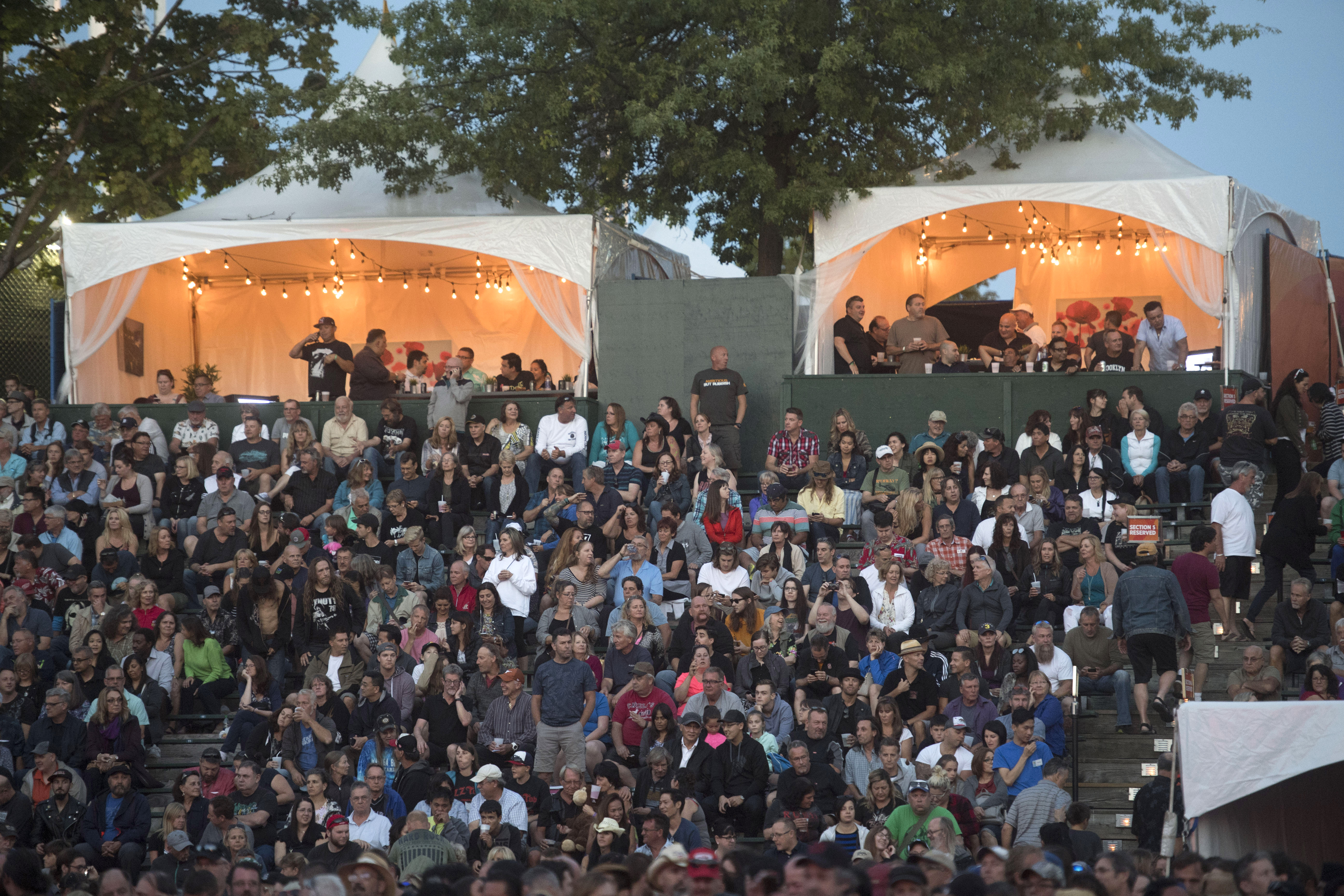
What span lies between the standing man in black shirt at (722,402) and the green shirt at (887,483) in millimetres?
2081

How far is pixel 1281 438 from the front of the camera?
14.5 m

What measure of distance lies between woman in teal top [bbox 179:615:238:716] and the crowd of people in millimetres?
34

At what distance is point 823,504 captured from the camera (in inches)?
574

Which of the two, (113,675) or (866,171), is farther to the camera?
(866,171)

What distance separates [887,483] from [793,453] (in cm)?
119

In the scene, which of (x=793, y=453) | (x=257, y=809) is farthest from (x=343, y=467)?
(x=257, y=809)

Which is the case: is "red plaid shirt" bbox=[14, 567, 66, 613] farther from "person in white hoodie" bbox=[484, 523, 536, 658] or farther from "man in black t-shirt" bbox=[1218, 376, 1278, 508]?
"man in black t-shirt" bbox=[1218, 376, 1278, 508]

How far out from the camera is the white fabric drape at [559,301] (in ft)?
58.0

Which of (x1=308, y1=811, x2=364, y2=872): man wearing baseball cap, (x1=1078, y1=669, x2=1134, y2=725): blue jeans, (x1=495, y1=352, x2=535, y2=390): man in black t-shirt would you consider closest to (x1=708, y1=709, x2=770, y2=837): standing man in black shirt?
(x1=308, y1=811, x2=364, y2=872): man wearing baseball cap

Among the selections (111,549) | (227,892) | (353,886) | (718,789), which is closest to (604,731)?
(718,789)

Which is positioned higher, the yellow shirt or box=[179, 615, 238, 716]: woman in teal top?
the yellow shirt

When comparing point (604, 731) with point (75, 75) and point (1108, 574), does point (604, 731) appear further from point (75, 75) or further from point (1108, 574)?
point (75, 75)

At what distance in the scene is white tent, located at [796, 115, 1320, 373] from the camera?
53.7 ft

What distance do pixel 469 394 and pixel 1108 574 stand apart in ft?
23.8
